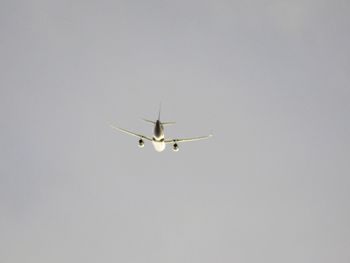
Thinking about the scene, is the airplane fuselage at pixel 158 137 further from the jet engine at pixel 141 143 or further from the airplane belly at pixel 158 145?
the jet engine at pixel 141 143

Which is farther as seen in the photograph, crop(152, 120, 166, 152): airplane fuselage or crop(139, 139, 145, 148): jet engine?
crop(139, 139, 145, 148): jet engine

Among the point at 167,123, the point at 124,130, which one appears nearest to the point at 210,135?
the point at 167,123

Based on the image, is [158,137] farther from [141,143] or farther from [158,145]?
[141,143]

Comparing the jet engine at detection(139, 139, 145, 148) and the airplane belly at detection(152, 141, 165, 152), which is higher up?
the jet engine at detection(139, 139, 145, 148)

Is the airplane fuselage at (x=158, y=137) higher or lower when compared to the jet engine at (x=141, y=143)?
lower

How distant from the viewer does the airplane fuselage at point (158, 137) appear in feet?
261

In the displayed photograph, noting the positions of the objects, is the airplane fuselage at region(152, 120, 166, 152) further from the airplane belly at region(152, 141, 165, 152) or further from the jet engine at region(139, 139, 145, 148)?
the jet engine at region(139, 139, 145, 148)

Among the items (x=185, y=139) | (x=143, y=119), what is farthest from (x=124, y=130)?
(x=185, y=139)

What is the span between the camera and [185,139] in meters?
83.6

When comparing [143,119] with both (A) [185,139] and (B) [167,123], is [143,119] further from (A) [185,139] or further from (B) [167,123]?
(A) [185,139]

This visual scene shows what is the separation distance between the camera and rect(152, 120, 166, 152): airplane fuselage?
261ft

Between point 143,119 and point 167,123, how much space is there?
4.76 metres

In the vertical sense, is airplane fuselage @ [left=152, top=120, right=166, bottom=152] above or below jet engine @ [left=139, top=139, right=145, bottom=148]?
below

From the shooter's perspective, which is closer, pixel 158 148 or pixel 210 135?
pixel 210 135
